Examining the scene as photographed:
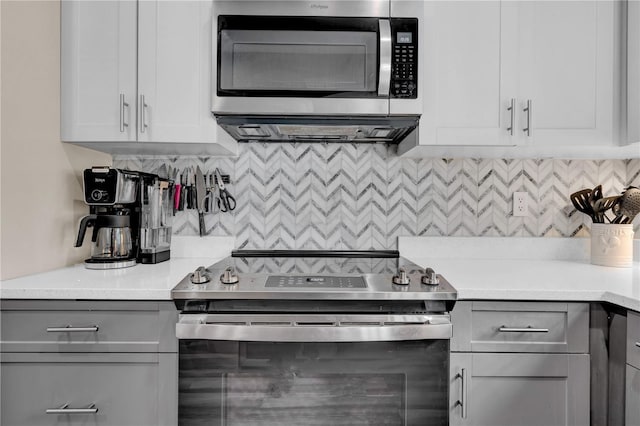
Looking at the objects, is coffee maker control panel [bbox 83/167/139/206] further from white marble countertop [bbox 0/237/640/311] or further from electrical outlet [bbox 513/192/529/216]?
electrical outlet [bbox 513/192/529/216]

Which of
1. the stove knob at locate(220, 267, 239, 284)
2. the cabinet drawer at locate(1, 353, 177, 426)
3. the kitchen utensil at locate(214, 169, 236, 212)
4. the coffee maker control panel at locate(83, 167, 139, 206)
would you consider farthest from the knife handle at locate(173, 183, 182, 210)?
the cabinet drawer at locate(1, 353, 177, 426)

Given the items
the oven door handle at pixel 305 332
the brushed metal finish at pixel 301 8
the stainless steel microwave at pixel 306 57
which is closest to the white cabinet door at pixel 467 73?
the stainless steel microwave at pixel 306 57

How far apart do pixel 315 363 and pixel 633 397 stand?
902 mm

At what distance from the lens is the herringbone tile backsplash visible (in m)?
1.92

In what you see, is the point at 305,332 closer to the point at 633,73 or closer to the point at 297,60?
the point at 297,60

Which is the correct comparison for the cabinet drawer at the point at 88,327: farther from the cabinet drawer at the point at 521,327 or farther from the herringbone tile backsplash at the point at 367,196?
the cabinet drawer at the point at 521,327

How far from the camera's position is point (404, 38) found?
59.4 inches

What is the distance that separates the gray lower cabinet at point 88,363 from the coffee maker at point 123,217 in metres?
0.34

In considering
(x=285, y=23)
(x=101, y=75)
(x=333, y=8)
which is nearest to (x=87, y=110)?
(x=101, y=75)

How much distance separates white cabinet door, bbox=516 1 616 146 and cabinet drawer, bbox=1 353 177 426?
155cm

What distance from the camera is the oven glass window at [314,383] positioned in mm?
1229

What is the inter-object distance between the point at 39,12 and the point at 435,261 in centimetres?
183

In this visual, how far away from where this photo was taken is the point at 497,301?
125 centimetres

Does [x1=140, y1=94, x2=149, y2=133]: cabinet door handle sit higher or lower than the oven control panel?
higher
